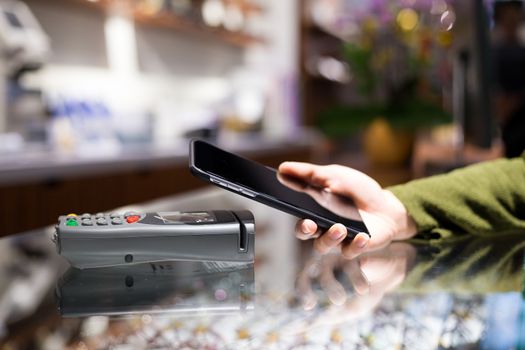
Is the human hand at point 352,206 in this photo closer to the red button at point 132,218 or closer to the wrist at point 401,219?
the wrist at point 401,219

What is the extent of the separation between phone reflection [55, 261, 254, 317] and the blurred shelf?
2336 mm

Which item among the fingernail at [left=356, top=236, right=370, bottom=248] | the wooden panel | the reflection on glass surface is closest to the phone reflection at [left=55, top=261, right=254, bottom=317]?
the reflection on glass surface

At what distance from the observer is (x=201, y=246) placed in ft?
1.75

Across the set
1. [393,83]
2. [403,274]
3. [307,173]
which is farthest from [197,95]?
[403,274]

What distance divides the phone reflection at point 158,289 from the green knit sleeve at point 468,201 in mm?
256

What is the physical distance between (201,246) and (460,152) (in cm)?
158

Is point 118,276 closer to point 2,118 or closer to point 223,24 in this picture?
point 2,118

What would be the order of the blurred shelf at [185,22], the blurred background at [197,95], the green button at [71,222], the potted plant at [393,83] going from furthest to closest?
the blurred shelf at [185,22], the potted plant at [393,83], the blurred background at [197,95], the green button at [71,222]

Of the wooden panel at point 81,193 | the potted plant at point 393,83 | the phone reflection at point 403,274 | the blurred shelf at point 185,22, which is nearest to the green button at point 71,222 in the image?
the phone reflection at point 403,274

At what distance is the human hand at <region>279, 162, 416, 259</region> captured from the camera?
1.94 ft

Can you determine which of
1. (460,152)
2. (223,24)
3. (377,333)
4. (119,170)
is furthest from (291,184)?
(223,24)

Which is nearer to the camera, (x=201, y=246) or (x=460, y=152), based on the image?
(x=201, y=246)

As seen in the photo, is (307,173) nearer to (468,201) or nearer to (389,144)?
(468,201)

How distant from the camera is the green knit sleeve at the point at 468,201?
71 centimetres
